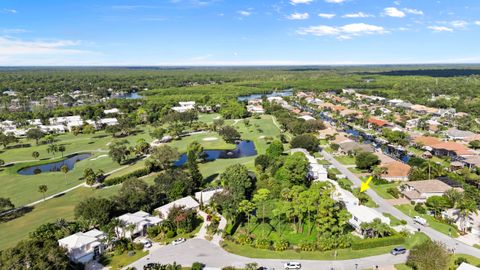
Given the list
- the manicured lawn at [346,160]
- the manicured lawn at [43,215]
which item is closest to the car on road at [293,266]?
the manicured lawn at [43,215]

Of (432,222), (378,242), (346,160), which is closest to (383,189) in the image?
(432,222)

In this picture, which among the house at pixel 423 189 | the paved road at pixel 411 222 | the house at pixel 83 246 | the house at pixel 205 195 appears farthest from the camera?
the house at pixel 205 195

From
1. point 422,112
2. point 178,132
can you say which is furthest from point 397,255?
point 422,112

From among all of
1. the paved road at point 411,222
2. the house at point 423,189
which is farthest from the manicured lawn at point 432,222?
the house at point 423,189

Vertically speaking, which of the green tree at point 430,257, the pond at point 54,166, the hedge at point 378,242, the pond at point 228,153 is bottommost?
the pond at point 54,166

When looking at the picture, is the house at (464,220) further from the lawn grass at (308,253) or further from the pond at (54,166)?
the pond at (54,166)

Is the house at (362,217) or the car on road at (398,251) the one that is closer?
the car on road at (398,251)

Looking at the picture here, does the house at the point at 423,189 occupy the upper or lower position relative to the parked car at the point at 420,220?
upper

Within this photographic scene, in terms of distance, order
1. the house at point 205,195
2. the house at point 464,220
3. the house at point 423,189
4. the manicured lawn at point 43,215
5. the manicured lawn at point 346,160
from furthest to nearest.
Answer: the manicured lawn at point 346,160
the house at point 205,195
the house at point 423,189
the manicured lawn at point 43,215
the house at point 464,220
